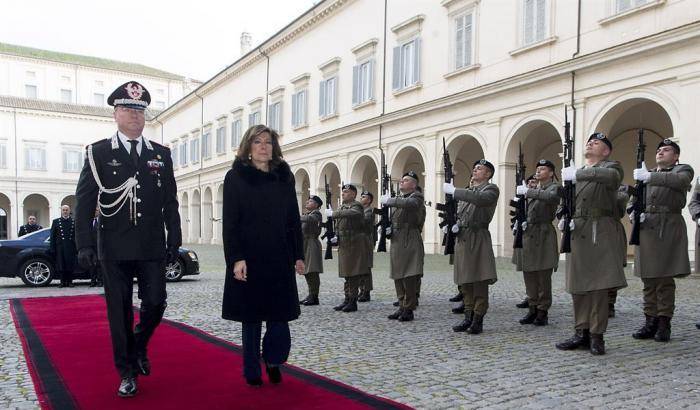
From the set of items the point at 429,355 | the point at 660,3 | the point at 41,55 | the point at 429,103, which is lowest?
the point at 429,355

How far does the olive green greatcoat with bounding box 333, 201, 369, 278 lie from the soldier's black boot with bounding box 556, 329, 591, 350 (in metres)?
3.38

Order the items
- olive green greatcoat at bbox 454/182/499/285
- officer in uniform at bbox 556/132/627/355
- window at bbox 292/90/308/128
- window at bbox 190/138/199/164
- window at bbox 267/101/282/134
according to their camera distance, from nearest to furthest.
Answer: officer in uniform at bbox 556/132/627/355 < olive green greatcoat at bbox 454/182/499/285 < window at bbox 292/90/308/128 < window at bbox 267/101/282/134 < window at bbox 190/138/199/164

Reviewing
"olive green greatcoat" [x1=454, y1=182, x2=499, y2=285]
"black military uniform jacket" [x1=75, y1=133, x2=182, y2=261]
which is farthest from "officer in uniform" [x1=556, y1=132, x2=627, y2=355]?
"black military uniform jacket" [x1=75, y1=133, x2=182, y2=261]

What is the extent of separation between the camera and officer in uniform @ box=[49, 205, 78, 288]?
11.9 m

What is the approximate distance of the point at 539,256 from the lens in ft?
23.4

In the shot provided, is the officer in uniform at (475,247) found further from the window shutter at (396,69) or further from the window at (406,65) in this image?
the window shutter at (396,69)

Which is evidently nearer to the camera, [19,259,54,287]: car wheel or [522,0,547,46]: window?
[19,259,54,287]: car wheel

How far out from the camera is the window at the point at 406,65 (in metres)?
20.6

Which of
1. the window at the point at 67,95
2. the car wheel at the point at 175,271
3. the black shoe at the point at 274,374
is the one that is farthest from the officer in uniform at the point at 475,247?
the window at the point at 67,95

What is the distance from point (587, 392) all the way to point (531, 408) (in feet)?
1.99

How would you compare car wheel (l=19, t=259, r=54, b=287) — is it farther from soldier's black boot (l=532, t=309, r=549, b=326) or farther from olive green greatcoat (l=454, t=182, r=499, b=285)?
soldier's black boot (l=532, t=309, r=549, b=326)

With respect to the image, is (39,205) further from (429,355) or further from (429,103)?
(429,355)

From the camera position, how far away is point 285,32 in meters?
28.8

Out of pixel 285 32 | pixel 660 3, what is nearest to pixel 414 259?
pixel 660 3
